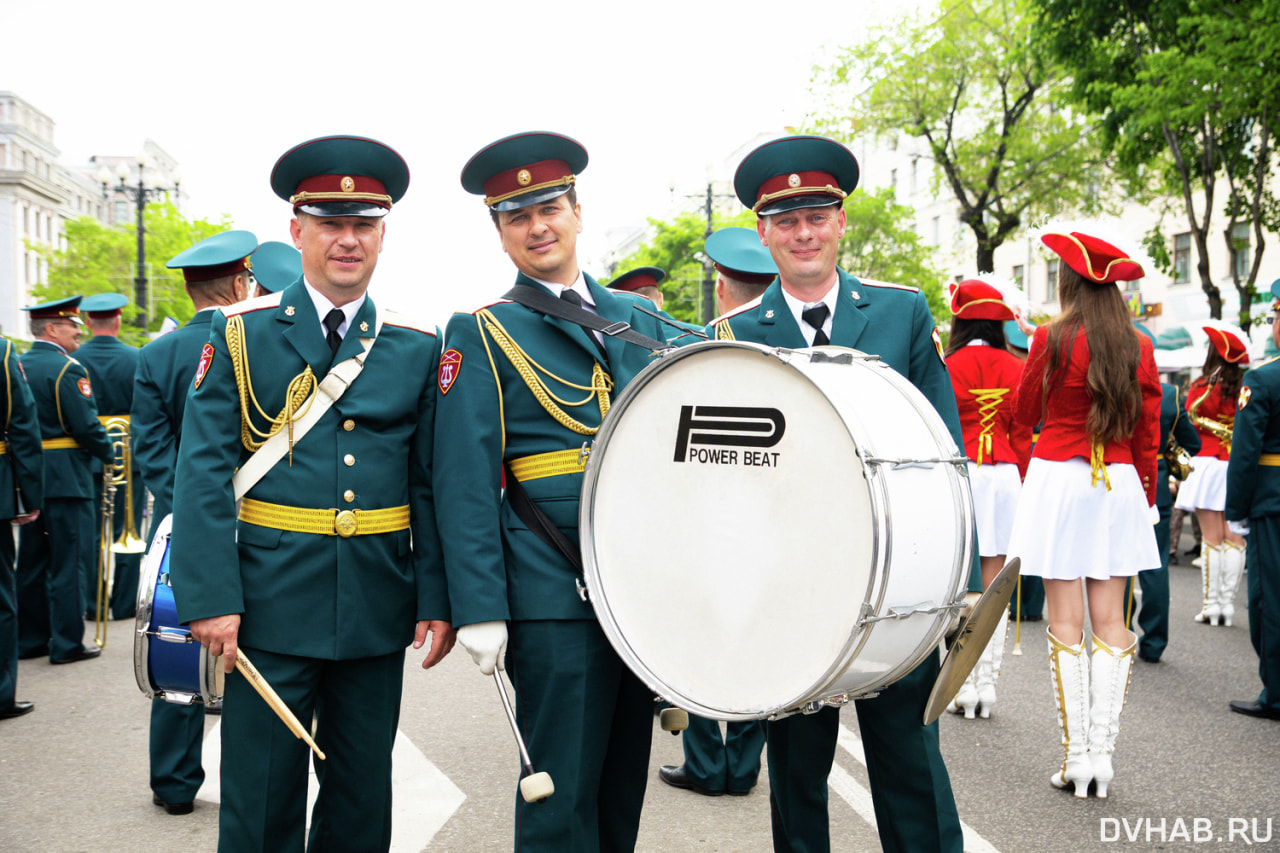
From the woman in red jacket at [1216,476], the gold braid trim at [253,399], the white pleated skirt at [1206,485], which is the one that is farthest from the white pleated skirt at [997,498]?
the gold braid trim at [253,399]

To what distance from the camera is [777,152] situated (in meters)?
3.34

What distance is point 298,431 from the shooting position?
9.74ft

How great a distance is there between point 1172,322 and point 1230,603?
80.9 feet

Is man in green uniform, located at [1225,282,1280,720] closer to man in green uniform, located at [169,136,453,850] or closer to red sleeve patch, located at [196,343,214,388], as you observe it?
man in green uniform, located at [169,136,453,850]

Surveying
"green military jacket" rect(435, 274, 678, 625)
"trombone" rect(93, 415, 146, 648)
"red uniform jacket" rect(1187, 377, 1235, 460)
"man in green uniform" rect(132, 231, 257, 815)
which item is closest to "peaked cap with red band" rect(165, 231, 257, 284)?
"man in green uniform" rect(132, 231, 257, 815)

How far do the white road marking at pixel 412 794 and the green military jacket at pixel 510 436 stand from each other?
1747mm

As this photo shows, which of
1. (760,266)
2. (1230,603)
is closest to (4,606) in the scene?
(760,266)

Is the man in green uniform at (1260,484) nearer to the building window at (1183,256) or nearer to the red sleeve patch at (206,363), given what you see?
the red sleeve patch at (206,363)

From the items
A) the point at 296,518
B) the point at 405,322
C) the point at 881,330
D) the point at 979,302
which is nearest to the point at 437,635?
the point at 296,518

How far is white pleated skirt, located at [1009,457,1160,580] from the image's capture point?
4.72 meters

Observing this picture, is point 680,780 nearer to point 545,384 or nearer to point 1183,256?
point 545,384

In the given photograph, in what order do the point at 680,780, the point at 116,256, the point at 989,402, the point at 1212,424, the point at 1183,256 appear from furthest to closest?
the point at 116,256 < the point at 1183,256 < the point at 1212,424 < the point at 989,402 < the point at 680,780

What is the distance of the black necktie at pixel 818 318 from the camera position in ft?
10.7

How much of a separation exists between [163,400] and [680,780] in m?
2.79
